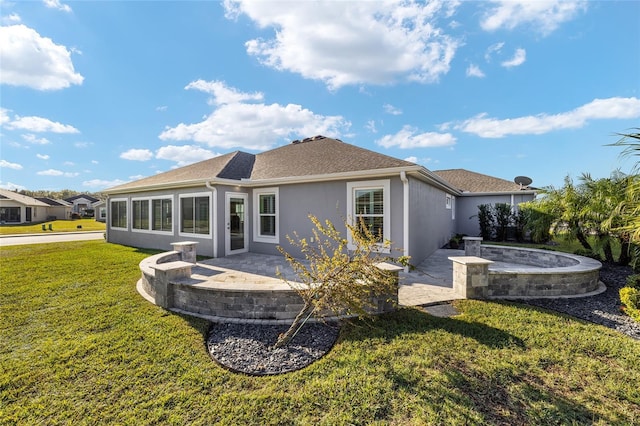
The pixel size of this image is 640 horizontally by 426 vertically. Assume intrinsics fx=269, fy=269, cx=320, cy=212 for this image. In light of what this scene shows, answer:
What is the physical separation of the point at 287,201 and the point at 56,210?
48.9m

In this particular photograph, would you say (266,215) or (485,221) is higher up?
(266,215)

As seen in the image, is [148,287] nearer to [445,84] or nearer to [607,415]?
[607,415]

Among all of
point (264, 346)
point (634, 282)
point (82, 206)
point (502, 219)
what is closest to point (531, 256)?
point (634, 282)

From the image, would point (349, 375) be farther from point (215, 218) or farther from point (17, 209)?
point (17, 209)

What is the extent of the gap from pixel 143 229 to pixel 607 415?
15471 millimetres

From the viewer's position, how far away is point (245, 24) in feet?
31.8

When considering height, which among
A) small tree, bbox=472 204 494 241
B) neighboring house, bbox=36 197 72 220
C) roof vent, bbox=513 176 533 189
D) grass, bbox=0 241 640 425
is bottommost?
grass, bbox=0 241 640 425

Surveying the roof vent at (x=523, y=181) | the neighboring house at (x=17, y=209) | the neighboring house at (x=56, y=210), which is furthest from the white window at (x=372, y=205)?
the neighboring house at (x=56, y=210)

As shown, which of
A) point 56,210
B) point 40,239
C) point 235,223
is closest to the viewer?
point 235,223

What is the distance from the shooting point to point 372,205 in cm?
809

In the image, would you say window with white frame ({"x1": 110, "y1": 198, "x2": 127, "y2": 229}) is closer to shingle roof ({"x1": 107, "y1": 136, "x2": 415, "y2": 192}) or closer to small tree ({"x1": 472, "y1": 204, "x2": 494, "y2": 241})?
shingle roof ({"x1": 107, "y1": 136, "x2": 415, "y2": 192})

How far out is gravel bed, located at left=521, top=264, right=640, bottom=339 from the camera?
14.4 ft

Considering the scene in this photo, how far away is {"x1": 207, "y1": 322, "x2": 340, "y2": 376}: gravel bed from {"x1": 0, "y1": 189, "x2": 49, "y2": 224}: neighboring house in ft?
147

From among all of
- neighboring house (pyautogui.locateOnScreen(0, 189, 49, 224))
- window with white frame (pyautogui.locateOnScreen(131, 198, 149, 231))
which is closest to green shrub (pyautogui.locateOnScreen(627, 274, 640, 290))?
window with white frame (pyautogui.locateOnScreen(131, 198, 149, 231))
